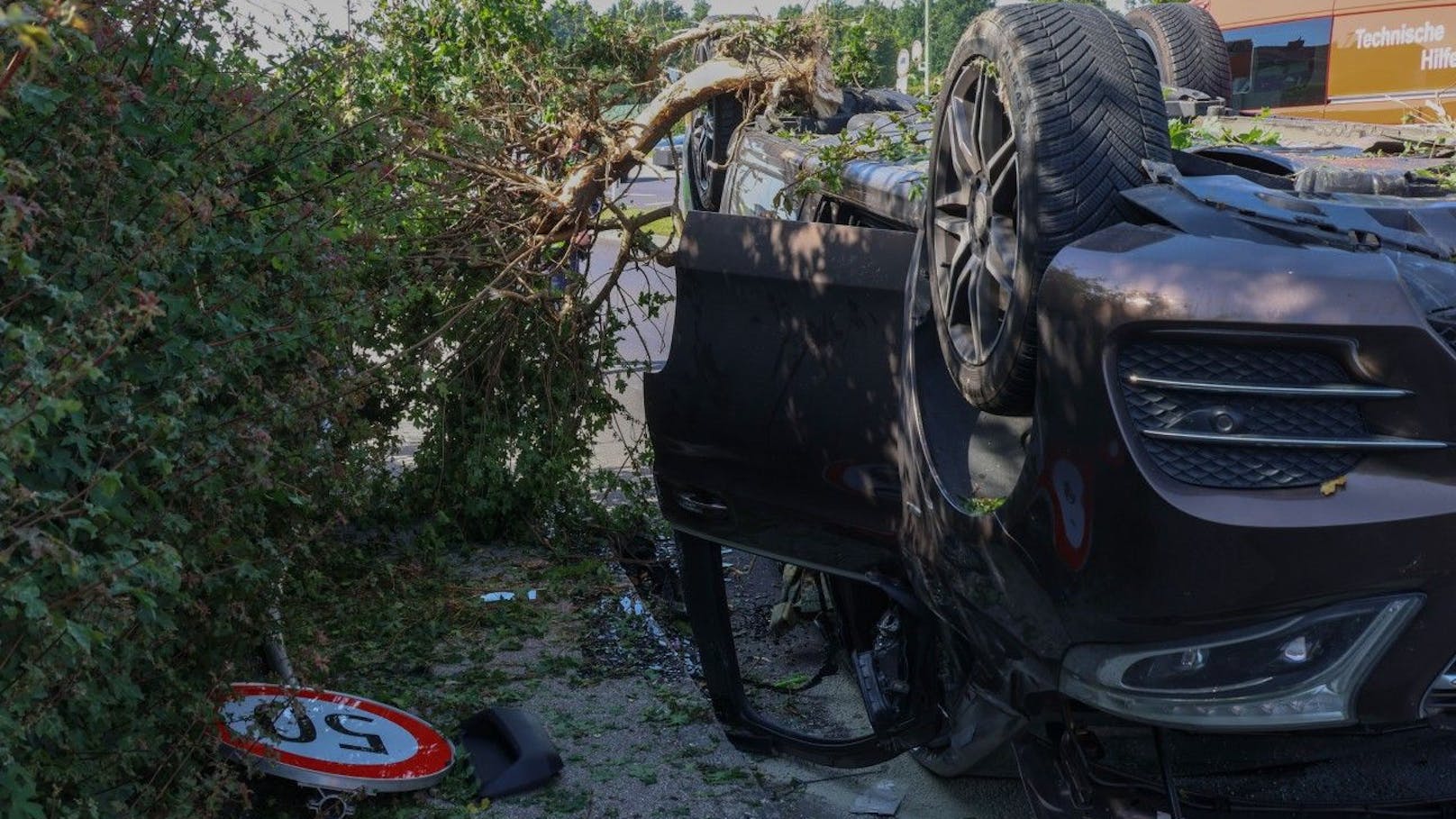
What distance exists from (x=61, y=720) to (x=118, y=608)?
10.3 inches

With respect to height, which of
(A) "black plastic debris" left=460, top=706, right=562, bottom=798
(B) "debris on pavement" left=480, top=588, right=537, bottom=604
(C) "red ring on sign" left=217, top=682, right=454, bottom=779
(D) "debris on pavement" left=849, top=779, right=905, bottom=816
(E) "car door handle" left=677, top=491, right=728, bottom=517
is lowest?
(B) "debris on pavement" left=480, top=588, right=537, bottom=604

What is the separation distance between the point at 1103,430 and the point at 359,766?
2422mm

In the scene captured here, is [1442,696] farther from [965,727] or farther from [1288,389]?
[965,727]

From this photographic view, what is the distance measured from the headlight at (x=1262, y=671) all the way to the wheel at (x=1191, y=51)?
4.93 m

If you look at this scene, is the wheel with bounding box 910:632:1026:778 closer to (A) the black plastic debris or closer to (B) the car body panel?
(B) the car body panel

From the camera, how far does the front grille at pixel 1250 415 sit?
248cm

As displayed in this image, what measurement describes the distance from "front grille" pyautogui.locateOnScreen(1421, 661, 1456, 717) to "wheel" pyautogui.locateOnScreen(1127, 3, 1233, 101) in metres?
4.90

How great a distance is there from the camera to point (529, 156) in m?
7.12

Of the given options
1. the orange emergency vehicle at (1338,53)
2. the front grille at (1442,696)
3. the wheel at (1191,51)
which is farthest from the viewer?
the orange emergency vehicle at (1338,53)

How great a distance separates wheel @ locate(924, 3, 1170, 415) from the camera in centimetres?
285

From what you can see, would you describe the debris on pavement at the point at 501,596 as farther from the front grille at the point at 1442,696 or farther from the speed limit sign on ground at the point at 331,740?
the front grille at the point at 1442,696

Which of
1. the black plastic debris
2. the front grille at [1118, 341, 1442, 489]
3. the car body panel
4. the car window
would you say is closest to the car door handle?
the car body panel

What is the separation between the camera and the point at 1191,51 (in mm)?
7020

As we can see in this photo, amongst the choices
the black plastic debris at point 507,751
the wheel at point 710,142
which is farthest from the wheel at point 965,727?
the wheel at point 710,142
